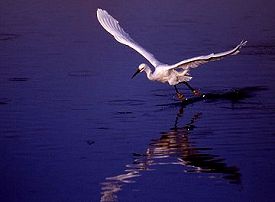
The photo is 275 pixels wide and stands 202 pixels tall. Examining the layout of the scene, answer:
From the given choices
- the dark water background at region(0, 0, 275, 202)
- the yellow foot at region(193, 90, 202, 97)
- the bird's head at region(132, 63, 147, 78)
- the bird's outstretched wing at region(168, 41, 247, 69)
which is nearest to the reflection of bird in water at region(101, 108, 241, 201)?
the dark water background at region(0, 0, 275, 202)

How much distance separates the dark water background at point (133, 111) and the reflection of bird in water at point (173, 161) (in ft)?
0.05

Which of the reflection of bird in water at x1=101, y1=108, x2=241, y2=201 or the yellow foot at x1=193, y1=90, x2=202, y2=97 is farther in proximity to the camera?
the yellow foot at x1=193, y1=90, x2=202, y2=97

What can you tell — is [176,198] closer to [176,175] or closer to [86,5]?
[176,175]

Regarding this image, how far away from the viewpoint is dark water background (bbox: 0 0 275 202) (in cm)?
1220

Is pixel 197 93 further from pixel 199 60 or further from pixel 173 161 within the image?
pixel 173 161

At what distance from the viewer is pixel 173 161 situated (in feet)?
43.1

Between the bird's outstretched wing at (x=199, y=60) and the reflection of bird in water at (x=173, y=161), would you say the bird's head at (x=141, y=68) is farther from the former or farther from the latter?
the reflection of bird in water at (x=173, y=161)

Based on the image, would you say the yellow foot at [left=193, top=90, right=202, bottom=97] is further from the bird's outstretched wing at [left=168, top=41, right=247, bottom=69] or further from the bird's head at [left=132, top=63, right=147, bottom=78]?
the bird's head at [left=132, top=63, right=147, bottom=78]

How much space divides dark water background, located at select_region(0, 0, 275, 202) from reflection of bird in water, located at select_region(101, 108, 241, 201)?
0.02 metres

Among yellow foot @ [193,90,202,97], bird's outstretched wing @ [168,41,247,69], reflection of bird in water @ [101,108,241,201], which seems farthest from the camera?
yellow foot @ [193,90,202,97]

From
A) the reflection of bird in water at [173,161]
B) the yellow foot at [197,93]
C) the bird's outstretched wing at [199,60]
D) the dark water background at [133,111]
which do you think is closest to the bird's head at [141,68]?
the dark water background at [133,111]

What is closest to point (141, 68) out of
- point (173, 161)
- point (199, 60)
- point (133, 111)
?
point (133, 111)

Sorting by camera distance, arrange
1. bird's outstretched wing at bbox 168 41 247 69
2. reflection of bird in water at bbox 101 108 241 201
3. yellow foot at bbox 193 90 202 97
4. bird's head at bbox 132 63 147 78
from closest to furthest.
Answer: reflection of bird in water at bbox 101 108 241 201, bird's outstretched wing at bbox 168 41 247 69, yellow foot at bbox 193 90 202 97, bird's head at bbox 132 63 147 78

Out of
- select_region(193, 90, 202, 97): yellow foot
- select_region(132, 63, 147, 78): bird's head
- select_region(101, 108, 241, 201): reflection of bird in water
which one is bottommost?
select_region(101, 108, 241, 201): reflection of bird in water
